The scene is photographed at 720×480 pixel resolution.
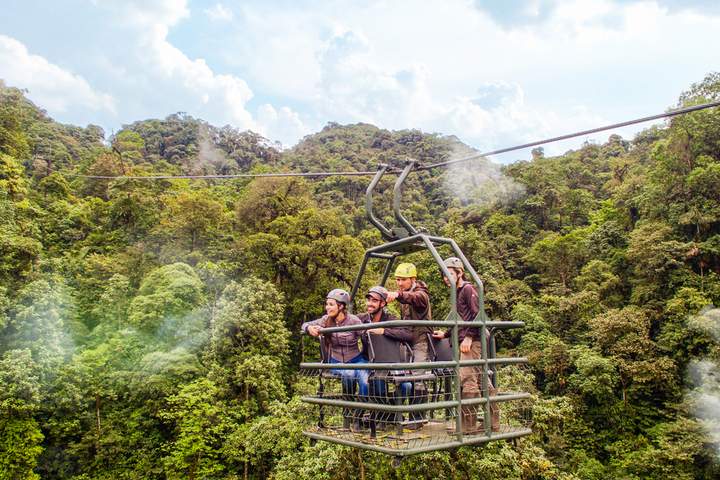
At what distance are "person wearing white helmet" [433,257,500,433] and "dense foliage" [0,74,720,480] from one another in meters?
9.97

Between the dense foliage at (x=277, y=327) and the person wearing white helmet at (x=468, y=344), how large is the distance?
9965 mm

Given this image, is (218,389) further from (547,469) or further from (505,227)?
(505,227)

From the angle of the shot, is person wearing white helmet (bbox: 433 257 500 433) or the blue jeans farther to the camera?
the blue jeans

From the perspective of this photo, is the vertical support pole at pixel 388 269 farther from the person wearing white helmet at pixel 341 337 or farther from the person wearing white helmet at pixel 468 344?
the person wearing white helmet at pixel 468 344

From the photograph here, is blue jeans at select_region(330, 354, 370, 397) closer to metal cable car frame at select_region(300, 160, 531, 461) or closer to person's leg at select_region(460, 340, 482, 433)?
metal cable car frame at select_region(300, 160, 531, 461)

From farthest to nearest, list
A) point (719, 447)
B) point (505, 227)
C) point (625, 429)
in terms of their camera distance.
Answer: point (505, 227) < point (625, 429) < point (719, 447)

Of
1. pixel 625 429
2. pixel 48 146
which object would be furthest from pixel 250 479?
pixel 48 146

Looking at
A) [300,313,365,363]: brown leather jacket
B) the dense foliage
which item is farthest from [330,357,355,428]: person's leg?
the dense foliage

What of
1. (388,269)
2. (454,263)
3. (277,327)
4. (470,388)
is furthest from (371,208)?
(277,327)

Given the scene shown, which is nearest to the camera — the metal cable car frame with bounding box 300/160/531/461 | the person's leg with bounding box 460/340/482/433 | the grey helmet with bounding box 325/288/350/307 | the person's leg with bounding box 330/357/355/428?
the metal cable car frame with bounding box 300/160/531/461

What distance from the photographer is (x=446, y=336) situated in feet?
14.8

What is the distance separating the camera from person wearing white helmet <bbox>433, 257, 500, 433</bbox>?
4031 mm

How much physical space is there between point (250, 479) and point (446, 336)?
15765 mm

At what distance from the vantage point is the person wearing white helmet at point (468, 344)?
403 cm
